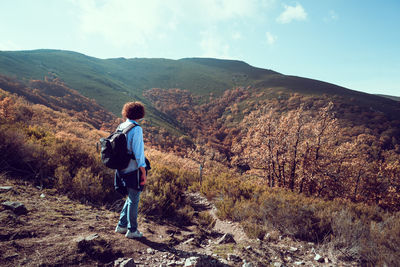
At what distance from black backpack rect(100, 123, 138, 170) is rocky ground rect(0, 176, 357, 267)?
3.91ft

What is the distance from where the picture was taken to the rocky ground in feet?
8.66

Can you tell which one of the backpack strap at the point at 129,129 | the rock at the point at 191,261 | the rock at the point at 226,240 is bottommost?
the rock at the point at 226,240

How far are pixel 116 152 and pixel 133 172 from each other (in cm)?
46

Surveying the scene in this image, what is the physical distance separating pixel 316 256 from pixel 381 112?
47.5 metres

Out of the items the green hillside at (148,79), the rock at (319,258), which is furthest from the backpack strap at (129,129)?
the green hillside at (148,79)

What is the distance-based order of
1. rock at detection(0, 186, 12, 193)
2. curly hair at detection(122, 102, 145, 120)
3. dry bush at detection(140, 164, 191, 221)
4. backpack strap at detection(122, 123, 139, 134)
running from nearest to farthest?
backpack strap at detection(122, 123, 139, 134), curly hair at detection(122, 102, 145, 120), rock at detection(0, 186, 12, 193), dry bush at detection(140, 164, 191, 221)

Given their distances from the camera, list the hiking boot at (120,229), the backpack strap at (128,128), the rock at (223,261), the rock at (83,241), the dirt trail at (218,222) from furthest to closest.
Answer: the dirt trail at (218,222) < the hiking boot at (120,229) < the backpack strap at (128,128) < the rock at (223,261) < the rock at (83,241)

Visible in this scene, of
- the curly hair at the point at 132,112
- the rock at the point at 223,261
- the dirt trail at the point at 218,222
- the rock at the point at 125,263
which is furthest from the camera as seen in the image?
the dirt trail at the point at 218,222

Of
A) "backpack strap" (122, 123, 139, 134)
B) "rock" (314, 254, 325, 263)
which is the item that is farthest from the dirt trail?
"backpack strap" (122, 123, 139, 134)

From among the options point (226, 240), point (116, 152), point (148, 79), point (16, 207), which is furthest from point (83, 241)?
point (148, 79)

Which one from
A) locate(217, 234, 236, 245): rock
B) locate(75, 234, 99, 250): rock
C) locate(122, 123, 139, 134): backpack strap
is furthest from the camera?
locate(217, 234, 236, 245): rock

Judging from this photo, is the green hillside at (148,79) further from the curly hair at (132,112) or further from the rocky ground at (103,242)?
the curly hair at (132,112)

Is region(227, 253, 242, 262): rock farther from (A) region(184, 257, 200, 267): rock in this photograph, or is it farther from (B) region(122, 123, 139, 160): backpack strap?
(B) region(122, 123, 139, 160): backpack strap

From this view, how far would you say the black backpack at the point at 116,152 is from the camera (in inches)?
120
